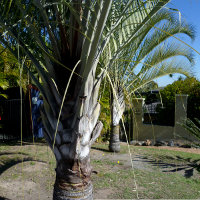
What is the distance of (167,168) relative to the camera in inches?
241

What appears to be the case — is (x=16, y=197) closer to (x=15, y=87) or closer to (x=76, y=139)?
(x=76, y=139)

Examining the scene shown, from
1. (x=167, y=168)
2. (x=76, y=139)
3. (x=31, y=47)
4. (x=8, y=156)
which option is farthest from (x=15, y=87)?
(x=76, y=139)

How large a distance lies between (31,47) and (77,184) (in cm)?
148

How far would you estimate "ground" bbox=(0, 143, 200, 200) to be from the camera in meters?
4.34

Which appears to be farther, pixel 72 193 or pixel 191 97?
pixel 191 97

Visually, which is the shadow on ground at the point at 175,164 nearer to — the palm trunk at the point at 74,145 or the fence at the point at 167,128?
the fence at the point at 167,128

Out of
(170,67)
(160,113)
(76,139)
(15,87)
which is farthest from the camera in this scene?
(160,113)

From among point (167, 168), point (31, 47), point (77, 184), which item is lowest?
point (167, 168)

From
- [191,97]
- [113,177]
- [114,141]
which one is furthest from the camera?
[191,97]

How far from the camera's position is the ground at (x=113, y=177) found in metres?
4.34

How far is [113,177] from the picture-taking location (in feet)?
17.2

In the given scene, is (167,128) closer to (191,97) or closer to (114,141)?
(191,97)

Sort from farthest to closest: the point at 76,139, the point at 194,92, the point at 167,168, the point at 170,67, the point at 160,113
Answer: the point at 160,113, the point at 194,92, the point at 170,67, the point at 167,168, the point at 76,139

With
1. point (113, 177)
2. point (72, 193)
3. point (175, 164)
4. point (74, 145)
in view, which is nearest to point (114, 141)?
point (175, 164)
